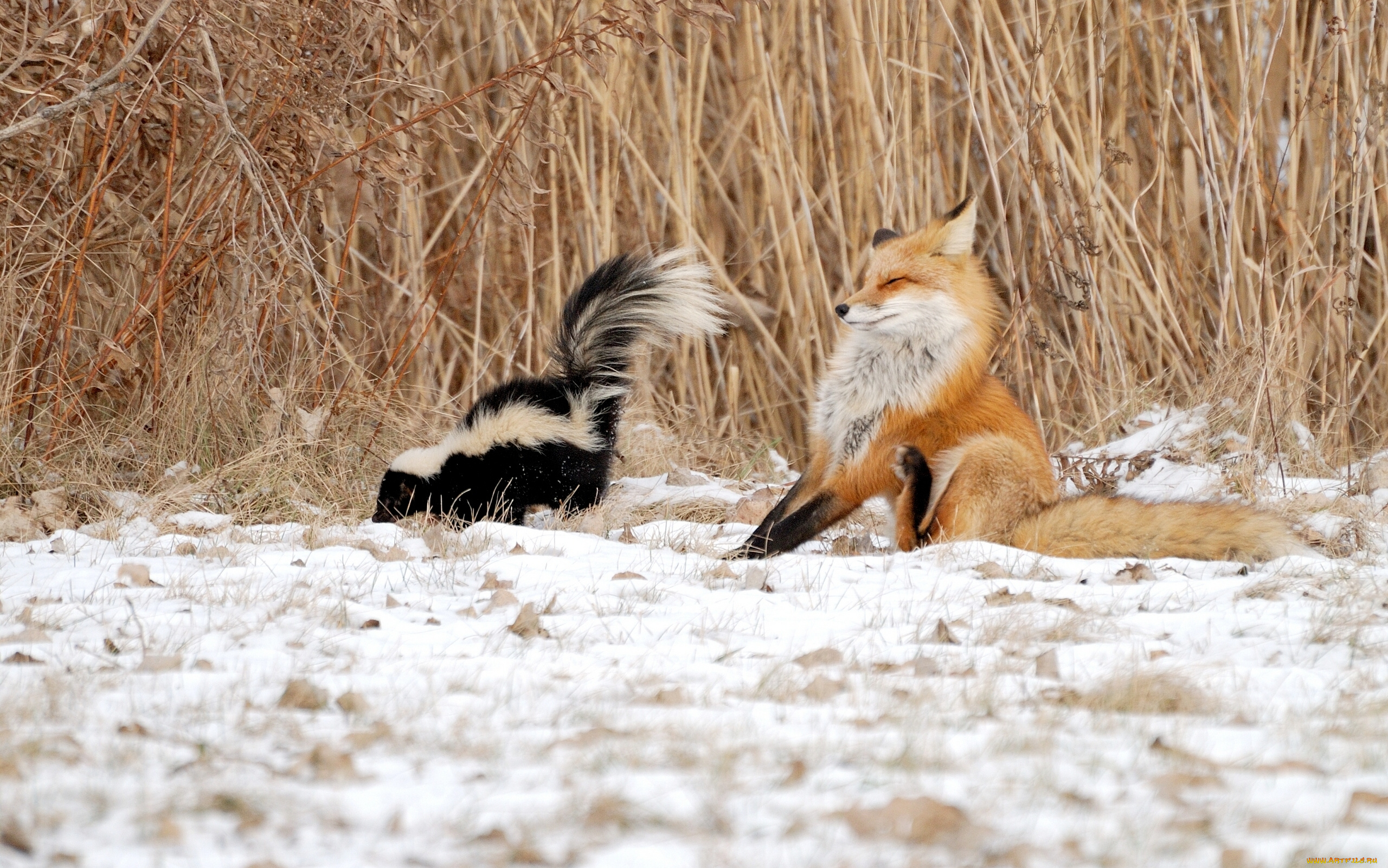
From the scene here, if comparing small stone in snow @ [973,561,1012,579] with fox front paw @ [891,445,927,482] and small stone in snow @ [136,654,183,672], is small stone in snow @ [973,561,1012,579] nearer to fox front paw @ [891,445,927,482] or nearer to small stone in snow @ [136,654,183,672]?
fox front paw @ [891,445,927,482]

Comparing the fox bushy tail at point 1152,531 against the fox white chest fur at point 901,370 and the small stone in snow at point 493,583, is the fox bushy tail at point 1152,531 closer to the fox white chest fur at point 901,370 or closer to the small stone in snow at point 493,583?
the fox white chest fur at point 901,370

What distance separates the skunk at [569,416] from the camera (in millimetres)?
5355

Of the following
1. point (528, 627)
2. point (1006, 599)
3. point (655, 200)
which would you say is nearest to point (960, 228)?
point (1006, 599)

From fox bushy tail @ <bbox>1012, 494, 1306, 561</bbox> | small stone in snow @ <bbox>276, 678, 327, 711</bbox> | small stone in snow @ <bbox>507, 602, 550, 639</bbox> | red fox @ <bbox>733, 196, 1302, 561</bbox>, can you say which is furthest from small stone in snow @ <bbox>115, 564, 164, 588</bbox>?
fox bushy tail @ <bbox>1012, 494, 1306, 561</bbox>

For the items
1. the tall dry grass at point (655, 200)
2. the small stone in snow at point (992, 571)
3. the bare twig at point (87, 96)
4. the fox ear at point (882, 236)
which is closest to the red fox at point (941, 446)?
the fox ear at point (882, 236)

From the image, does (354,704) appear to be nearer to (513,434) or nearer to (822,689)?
(822,689)

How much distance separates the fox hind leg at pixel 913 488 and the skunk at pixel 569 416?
1363mm

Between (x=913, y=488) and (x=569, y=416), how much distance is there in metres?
1.82

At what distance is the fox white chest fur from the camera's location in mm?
4340

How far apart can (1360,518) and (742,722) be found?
3202mm

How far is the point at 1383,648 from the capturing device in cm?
275

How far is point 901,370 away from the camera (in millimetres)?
4379

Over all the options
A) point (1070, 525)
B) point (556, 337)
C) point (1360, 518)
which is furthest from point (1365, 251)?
point (556, 337)

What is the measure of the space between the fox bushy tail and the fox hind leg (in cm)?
31
